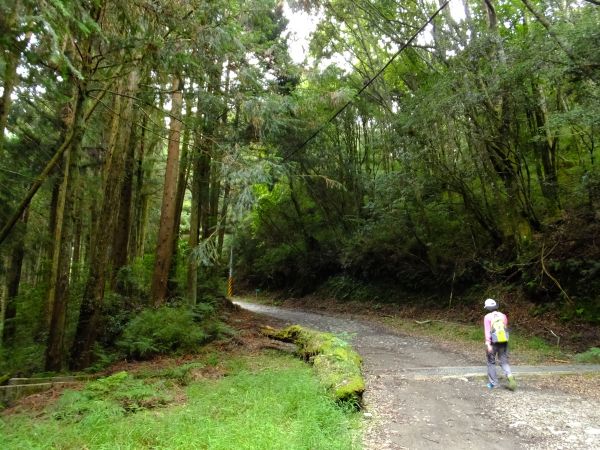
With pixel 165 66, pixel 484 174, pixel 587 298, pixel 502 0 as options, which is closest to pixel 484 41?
pixel 484 174

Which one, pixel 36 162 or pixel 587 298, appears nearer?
pixel 36 162

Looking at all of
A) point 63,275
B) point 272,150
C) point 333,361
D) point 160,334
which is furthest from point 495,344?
point 272,150

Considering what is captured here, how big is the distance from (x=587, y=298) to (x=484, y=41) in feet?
25.5

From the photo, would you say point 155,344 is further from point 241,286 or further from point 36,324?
point 241,286

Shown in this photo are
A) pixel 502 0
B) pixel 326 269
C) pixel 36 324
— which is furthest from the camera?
pixel 326 269

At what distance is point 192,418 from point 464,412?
12.4ft

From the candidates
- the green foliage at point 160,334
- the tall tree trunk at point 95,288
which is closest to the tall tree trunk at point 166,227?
the green foliage at point 160,334

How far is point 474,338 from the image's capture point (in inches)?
489

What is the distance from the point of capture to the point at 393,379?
783cm

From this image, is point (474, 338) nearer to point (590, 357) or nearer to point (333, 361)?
point (590, 357)

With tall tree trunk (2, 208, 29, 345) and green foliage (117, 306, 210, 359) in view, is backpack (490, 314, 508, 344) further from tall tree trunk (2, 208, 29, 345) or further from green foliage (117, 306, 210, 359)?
tall tree trunk (2, 208, 29, 345)

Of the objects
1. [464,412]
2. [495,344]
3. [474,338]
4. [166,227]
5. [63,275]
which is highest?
[166,227]

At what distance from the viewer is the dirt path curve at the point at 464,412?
16.4 ft

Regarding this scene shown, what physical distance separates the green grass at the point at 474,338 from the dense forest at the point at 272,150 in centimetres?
145
